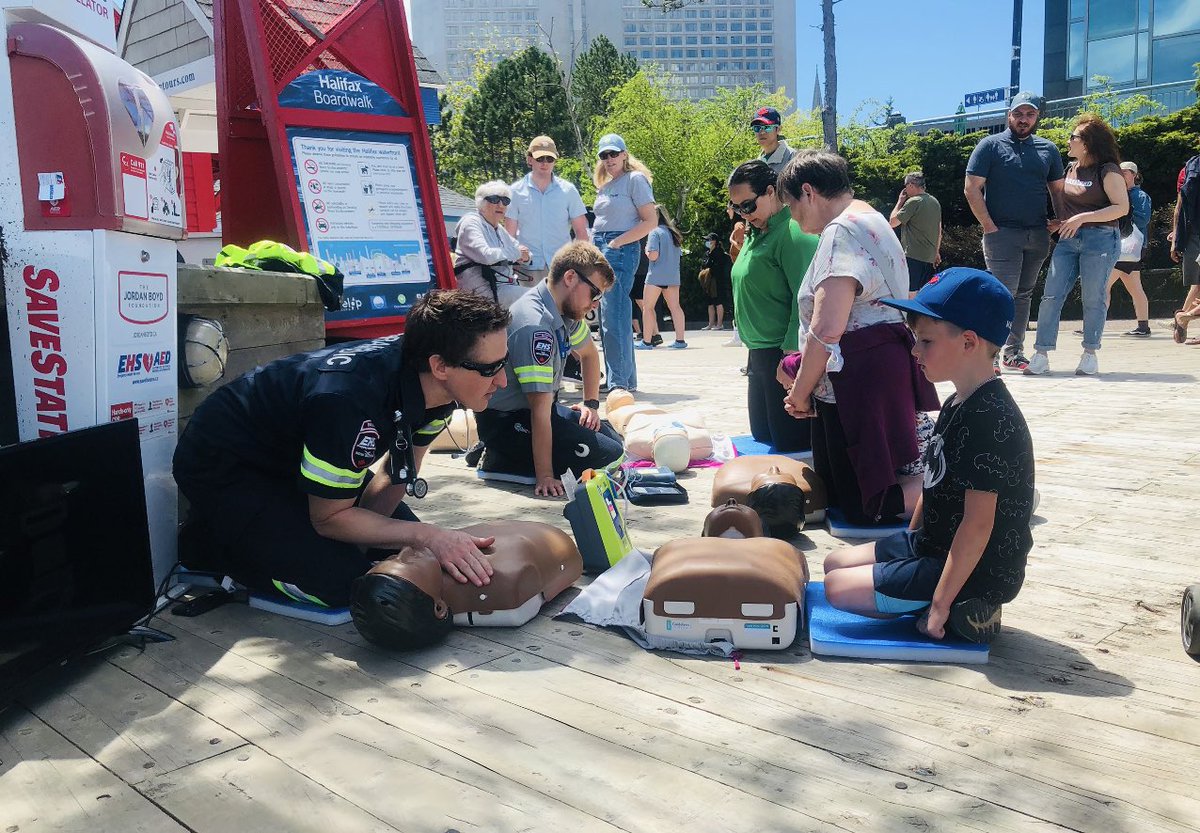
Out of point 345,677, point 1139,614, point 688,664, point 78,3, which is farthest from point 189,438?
point 1139,614

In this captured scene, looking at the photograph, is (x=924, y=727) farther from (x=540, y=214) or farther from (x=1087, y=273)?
(x=1087, y=273)

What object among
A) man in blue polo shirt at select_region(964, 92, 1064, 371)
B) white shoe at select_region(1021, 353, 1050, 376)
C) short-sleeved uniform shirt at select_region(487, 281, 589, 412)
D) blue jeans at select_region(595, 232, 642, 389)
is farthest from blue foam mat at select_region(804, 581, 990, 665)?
white shoe at select_region(1021, 353, 1050, 376)

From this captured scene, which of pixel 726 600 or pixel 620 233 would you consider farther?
pixel 620 233

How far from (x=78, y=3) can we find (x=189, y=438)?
1508mm

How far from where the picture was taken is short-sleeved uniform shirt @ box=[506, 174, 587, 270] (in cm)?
850

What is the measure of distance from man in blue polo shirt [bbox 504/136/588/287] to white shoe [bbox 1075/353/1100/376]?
14.2 ft

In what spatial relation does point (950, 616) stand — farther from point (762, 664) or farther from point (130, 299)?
point (130, 299)

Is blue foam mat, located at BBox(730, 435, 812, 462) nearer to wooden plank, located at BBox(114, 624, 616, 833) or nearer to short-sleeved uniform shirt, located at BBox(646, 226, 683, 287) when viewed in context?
wooden plank, located at BBox(114, 624, 616, 833)

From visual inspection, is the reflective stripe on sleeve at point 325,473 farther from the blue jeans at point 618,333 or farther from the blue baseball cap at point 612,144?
the blue baseball cap at point 612,144

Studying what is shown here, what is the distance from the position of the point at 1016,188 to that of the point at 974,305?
239 inches

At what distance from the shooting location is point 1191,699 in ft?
8.71

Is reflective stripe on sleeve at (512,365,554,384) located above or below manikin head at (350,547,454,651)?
above

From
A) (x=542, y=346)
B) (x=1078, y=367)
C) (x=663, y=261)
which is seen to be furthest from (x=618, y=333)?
(x=663, y=261)

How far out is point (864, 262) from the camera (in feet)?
14.1
